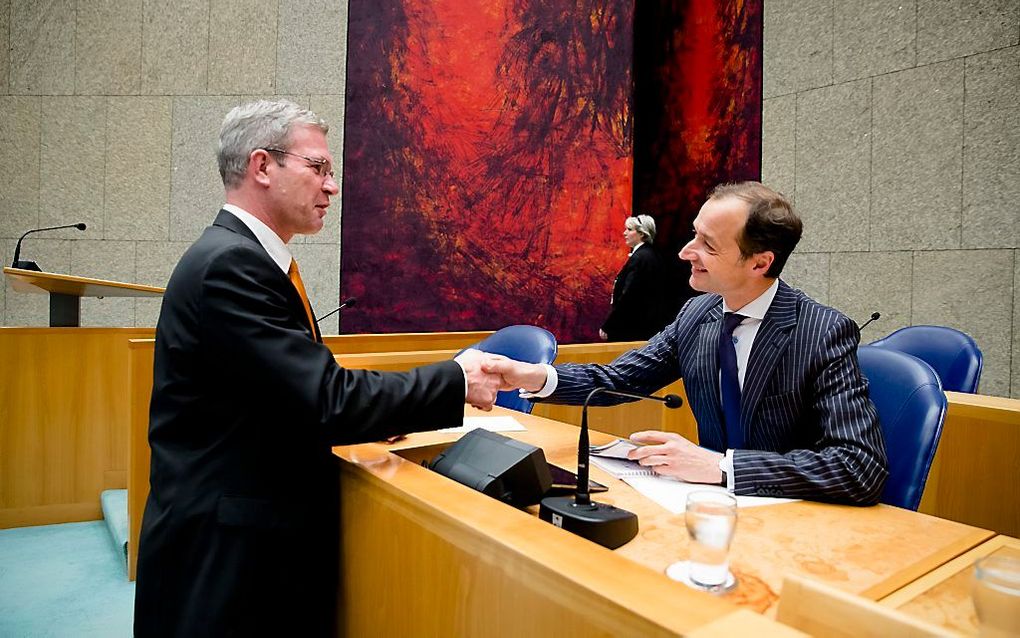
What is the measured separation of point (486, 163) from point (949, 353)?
186 inches

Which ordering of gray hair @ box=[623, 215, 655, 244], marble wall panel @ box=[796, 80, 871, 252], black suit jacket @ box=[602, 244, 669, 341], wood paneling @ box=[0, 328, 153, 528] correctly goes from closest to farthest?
1. wood paneling @ box=[0, 328, 153, 528]
2. marble wall panel @ box=[796, 80, 871, 252]
3. black suit jacket @ box=[602, 244, 669, 341]
4. gray hair @ box=[623, 215, 655, 244]

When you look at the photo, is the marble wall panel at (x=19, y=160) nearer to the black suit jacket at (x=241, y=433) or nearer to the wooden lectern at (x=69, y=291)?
the wooden lectern at (x=69, y=291)

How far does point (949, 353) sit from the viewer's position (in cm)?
286

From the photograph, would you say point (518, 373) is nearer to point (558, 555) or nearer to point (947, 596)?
point (558, 555)

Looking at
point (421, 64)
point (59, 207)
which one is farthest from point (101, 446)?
point (421, 64)

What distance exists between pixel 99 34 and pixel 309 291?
277 cm

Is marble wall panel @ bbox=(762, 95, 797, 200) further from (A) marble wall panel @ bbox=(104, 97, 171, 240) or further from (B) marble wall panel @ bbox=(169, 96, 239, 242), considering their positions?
(A) marble wall panel @ bbox=(104, 97, 171, 240)

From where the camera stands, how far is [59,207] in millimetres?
6055

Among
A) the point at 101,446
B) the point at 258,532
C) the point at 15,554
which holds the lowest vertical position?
the point at 15,554

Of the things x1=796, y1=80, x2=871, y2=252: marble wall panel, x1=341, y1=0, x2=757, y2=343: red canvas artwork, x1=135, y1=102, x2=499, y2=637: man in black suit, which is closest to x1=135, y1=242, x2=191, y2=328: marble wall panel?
x1=341, y1=0, x2=757, y2=343: red canvas artwork

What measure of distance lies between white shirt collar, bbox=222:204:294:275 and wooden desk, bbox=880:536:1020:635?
4.18 ft

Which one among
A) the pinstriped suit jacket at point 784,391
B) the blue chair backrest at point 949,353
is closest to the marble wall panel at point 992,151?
the blue chair backrest at point 949,353

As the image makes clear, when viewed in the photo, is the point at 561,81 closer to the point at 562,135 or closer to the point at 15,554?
the point at 562,135

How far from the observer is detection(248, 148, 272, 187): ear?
1.59 m
